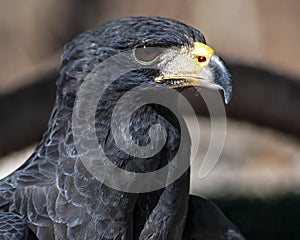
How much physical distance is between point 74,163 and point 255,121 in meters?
4.47

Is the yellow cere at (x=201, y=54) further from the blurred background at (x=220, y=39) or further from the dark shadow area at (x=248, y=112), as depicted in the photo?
the blurred background at (x=220, y=39)

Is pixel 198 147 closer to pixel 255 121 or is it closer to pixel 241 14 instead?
pixel 241 14

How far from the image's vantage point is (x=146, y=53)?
208 inches

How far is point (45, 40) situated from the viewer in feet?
51.0

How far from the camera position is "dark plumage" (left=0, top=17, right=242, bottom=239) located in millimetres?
5246

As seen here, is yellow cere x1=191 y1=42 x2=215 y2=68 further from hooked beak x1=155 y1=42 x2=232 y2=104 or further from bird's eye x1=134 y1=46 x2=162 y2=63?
bird's eye x1=134 y1=46 x2=162 y2=63

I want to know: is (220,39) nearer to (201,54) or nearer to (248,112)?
(248,112)

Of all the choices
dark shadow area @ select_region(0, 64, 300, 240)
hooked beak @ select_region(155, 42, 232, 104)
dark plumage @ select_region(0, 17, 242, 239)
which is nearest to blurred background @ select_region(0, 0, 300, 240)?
dark shadow area @ select_region(0, 64, 300, 240)

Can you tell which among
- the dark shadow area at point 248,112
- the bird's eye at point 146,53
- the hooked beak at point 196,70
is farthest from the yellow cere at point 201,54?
the dark shadow area at point 248,112

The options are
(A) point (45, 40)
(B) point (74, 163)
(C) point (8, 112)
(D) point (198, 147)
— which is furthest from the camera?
(A) point (45, 40)

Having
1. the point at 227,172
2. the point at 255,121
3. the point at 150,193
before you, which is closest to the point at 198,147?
the point at 227,172

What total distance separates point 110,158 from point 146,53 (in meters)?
0.60

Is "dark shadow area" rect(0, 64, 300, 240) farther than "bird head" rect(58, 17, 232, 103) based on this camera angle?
Yes

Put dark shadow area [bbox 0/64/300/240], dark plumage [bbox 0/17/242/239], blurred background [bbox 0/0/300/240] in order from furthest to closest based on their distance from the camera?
blurred background [bbox 0/0/300/240] < dark shadow area [bbox 0/64/300/240] < dark plumage [bbox 0/17/242/239]
